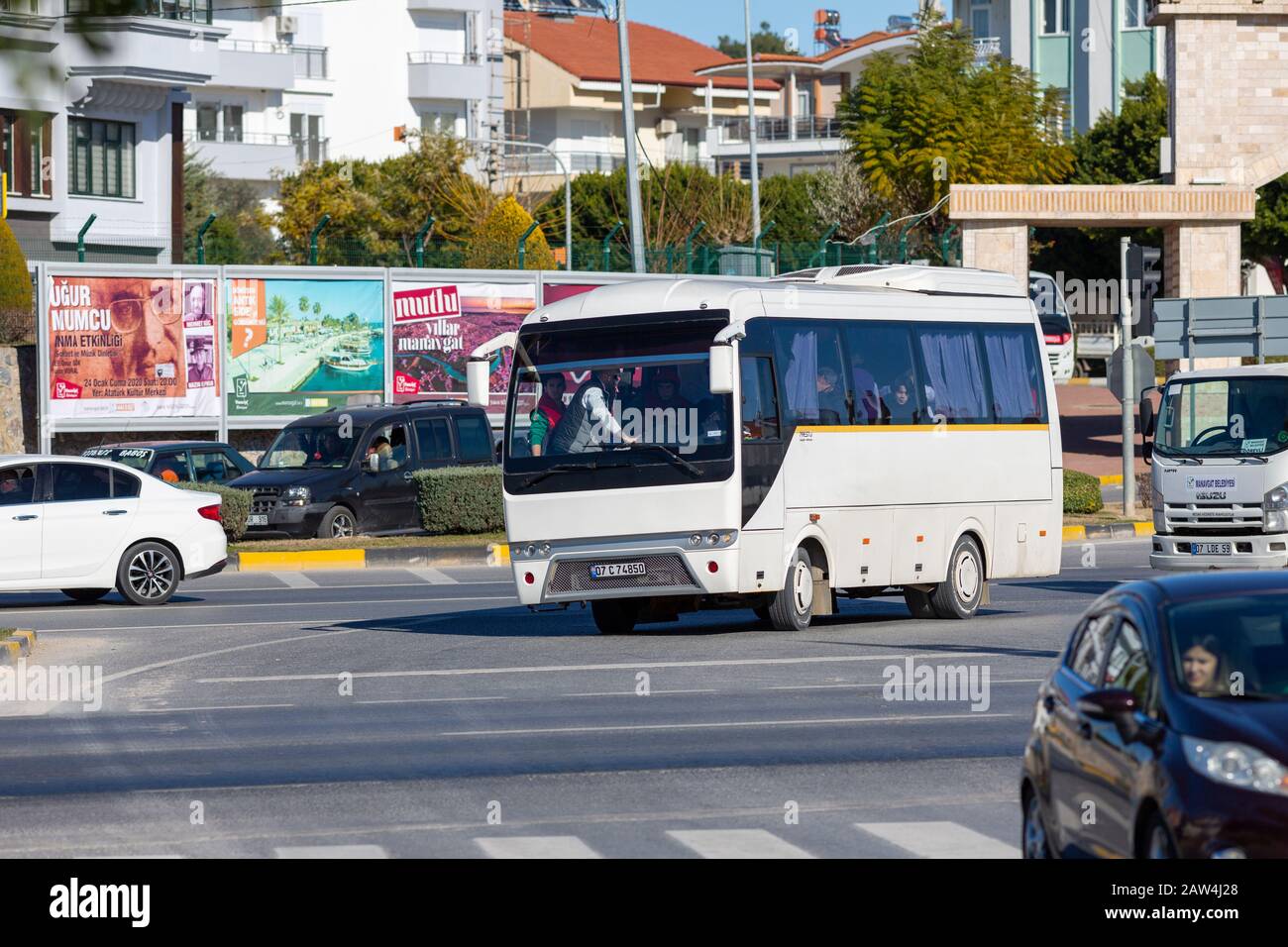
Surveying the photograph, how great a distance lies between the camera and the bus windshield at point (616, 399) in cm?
1919

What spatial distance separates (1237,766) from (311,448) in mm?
25459

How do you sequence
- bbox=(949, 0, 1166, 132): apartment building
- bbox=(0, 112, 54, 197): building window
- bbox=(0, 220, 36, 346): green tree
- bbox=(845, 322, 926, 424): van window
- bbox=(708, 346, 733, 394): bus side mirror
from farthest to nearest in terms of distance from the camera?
bbox=(949, 0, 1166, 132): apartment building → bbox=(0, 112, 54, 197): building window → bbox=(0, 220, 36, 346): green tree → bbox=(845, 322, 926, 424): van window → bbox=(708, 346, 733, 394): bus side mirror

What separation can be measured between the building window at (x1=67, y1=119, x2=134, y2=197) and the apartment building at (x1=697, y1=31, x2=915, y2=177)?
49381 mm

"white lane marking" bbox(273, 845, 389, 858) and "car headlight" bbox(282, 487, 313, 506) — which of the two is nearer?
"white lane marking" bbox(273, 845, 389, 858)

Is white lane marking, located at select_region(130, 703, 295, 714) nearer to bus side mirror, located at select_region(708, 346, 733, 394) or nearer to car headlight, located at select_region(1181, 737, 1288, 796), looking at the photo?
bus side mirror, located at select_region(708, 346, 733, 394)

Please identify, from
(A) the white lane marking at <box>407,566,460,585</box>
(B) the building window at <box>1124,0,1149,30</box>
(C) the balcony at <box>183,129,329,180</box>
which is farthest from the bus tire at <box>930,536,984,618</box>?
(B) the building window at <box>1124,0,1149,30</box>

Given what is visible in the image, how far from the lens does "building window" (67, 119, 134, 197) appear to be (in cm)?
5359

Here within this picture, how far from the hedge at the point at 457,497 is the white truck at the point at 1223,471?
9.99m

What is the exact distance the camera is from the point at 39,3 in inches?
309

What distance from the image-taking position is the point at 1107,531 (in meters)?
33.4

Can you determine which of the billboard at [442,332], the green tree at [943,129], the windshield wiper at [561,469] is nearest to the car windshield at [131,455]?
the billboard at [442,332]

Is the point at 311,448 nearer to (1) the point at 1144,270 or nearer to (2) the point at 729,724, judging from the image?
(1) the point at 1144,270

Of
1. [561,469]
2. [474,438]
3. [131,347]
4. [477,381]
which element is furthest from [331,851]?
[131,347]
